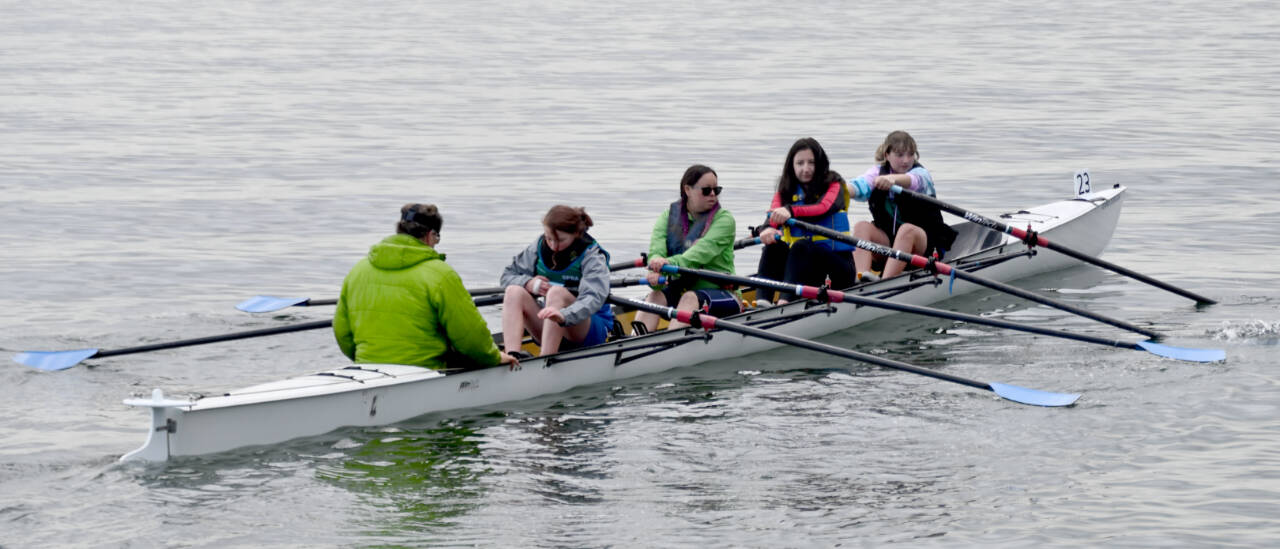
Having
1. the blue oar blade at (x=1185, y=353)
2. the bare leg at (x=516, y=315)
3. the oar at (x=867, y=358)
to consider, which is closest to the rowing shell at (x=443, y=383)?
the bare leg at (x=516, y=315)

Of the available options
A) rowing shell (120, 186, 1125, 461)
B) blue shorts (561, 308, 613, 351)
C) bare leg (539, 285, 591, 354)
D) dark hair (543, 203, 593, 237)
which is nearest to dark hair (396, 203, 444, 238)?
rowing shell (120, 186, 1125, 461)

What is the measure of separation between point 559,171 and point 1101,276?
35.2 feet

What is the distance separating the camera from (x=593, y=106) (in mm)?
35031

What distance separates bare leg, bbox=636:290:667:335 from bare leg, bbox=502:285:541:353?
147 cm

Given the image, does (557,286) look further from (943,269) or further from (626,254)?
(626,254)

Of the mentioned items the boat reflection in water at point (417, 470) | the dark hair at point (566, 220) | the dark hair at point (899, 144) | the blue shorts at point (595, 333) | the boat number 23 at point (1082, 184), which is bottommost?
the boat reflection in water at point (417, 470)

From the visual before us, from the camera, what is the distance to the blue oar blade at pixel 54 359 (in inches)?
486

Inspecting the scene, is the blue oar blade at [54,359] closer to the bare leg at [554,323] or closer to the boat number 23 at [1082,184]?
the bare leg at [554,323]

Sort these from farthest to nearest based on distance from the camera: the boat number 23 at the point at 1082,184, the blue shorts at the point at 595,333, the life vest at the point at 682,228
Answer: the boat number 23 at the point at 1082,184, the life vest at the point at 682,228, the blue shorts at the point at 595,333

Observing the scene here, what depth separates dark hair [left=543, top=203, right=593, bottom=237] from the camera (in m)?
11.3

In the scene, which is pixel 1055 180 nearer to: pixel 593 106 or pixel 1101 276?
pixel 1101 276

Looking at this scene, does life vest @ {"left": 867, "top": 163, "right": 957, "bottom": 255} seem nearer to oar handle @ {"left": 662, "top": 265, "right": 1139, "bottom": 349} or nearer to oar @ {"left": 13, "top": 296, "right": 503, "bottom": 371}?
oar handle @ {"left": 662, "top": 265, "right": 1139, "bottom": 349}

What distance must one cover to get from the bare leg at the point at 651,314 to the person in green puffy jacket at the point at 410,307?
2359 millimetres

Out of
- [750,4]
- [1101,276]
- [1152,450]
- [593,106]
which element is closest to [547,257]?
[1152,450]
